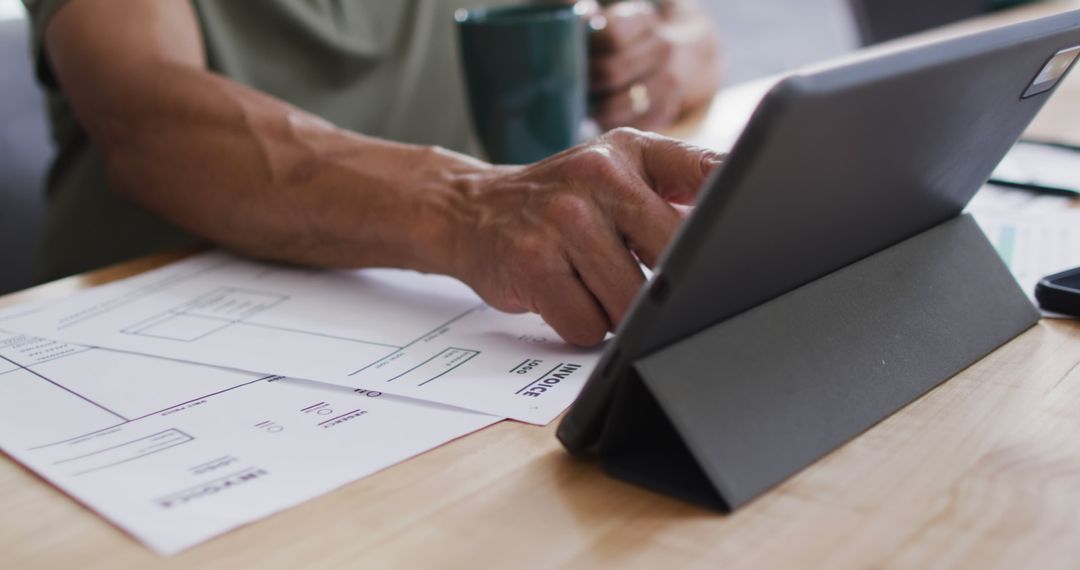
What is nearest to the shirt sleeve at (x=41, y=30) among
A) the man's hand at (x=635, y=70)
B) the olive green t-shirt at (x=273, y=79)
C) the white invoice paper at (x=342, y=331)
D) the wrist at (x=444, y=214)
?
the olive green t-shirt at (x=273, y=79)

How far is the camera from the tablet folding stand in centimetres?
36

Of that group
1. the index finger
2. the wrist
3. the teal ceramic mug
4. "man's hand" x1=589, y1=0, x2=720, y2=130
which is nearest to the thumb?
the index finger

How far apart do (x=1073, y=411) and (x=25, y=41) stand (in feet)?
3.45

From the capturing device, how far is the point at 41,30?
84 cm

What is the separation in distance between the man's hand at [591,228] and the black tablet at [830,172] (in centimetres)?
10

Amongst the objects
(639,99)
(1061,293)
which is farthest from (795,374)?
(639,99)

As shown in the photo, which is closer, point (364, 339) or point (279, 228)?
point (364, 339)

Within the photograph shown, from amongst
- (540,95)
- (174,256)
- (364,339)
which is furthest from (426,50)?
(364,339)

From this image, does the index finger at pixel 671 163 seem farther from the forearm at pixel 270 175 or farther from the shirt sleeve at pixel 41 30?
the shirt sleeve at pixel 41 30

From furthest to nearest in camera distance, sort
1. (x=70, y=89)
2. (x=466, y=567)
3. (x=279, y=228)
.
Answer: (x=70, y=89) < (x=279, y=228) < (x=466, y=567)

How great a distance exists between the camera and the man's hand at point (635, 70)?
3.38 feet

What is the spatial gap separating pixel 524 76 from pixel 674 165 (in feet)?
1.12

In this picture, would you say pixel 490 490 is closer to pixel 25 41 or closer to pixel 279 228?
pixel 279 228

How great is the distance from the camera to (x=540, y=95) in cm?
84
